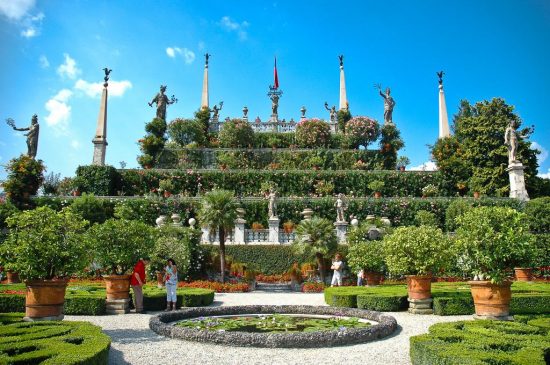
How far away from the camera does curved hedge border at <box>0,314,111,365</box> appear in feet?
18.6

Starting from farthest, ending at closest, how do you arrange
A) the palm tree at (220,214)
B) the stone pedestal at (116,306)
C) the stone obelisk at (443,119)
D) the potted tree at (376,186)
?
the stone obelisk at (443,119)
the potted tree at (376,186)
the palm tree at (220,214)
the stone pedestal at (116,306)

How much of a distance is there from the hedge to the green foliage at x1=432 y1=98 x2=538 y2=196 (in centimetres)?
1785

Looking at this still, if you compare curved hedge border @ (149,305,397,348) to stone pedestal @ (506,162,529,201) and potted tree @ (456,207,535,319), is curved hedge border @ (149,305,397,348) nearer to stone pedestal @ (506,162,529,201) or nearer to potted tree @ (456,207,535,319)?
potted tree @ (456,207,535,319)

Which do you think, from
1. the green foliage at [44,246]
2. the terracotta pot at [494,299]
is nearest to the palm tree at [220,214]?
the green foliage at [44,246]

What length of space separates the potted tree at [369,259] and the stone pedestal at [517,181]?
18237mm

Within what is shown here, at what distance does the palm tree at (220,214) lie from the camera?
71.5 ft

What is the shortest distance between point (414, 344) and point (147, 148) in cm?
3500

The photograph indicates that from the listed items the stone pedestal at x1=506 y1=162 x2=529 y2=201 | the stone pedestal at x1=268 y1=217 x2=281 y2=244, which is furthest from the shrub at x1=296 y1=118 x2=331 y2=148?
the stone pedestal at x1=268 y1=217 x2=281 y2=244

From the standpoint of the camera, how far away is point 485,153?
35.5 metres

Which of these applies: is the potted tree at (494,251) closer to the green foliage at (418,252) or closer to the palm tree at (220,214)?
the green foliage at (418,252)

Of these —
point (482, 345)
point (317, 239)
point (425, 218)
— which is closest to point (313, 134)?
point (425, 218)

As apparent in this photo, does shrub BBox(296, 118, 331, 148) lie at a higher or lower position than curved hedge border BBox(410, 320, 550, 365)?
higher

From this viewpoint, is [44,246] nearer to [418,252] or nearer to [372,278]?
[418,252]

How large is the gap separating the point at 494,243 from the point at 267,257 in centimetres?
1478
